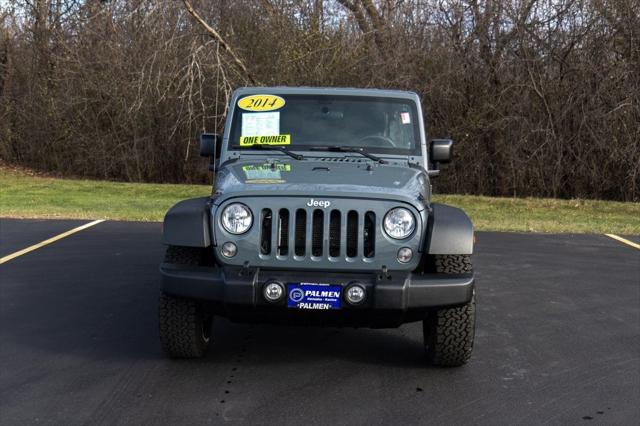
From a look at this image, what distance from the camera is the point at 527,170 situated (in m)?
19.1

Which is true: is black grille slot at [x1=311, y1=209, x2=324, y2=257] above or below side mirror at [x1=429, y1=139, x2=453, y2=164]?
below

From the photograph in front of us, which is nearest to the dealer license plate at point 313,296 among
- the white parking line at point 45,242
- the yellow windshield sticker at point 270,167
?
the yellow windshield sticker at point 270,167

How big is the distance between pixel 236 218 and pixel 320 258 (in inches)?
22.1

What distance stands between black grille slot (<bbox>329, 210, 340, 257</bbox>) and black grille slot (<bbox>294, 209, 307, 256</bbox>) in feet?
0.50

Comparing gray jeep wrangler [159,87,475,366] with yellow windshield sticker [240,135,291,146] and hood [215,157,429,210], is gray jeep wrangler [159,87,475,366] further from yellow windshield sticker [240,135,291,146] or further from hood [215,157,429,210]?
yellow windshield sticker [240,135,291,146]

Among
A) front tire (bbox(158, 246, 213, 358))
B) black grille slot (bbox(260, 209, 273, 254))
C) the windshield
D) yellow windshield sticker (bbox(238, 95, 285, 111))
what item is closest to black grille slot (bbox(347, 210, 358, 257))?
black grille slot (bbox(260, 209, 273, 254))

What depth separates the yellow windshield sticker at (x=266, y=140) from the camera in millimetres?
6344

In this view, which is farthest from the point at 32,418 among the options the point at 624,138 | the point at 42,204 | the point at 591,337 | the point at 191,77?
the point at 624,138

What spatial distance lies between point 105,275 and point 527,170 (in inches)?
495

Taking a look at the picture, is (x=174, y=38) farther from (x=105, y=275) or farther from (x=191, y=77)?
(x=105, y=275)

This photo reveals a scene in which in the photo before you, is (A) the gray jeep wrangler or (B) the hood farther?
(B) the hood

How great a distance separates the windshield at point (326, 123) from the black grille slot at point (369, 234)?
1.34m

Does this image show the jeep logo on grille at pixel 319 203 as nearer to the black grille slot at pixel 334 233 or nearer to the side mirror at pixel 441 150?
the black grille slot at pixel 334 233

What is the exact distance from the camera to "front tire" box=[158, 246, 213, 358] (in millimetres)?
5297
